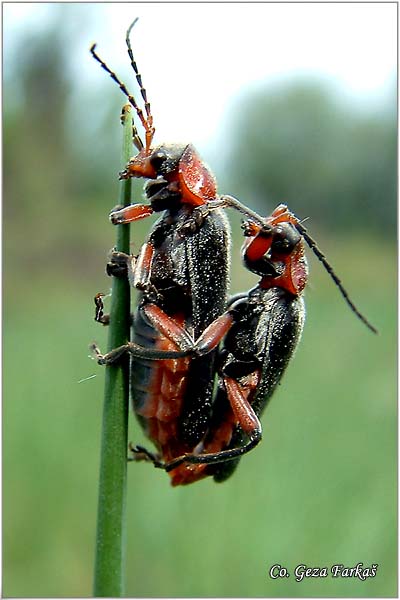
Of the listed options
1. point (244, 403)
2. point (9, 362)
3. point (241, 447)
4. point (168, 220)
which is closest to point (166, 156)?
point (168, 220)

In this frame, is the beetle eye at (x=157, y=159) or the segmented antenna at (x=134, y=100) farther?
the beetle eye at (x=157, y=159)

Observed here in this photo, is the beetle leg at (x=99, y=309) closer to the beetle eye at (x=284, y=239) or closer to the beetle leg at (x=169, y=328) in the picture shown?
the beetle leg at (x=169, y=328)

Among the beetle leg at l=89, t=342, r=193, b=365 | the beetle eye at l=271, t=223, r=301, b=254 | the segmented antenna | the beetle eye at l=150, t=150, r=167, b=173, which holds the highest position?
the segmented antenna

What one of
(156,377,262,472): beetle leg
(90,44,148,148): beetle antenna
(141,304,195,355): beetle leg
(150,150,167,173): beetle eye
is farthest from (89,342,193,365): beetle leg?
(90,44,148,148): beetle antenna

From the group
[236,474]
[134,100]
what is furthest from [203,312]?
[236,474]

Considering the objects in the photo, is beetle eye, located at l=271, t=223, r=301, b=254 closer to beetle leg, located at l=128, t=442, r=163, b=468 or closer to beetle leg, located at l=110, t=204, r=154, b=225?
beetle leg, located at l=110, t=204, r=154, b=225

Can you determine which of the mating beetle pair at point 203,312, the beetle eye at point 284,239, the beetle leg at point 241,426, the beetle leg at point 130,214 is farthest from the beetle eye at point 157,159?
the beetle leg at point 241,426

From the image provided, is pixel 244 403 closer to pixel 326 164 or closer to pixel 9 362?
pixel 9 362
